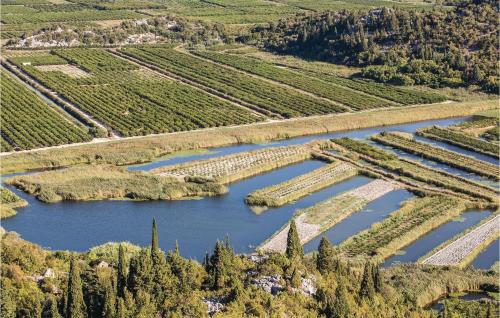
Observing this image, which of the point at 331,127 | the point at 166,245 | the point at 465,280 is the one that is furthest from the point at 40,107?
the point at 465,280

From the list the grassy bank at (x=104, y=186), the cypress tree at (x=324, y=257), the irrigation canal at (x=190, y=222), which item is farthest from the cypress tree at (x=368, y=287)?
the grassy bank at (x=104, y=186)

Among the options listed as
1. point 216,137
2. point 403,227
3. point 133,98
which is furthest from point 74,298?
point 133,98

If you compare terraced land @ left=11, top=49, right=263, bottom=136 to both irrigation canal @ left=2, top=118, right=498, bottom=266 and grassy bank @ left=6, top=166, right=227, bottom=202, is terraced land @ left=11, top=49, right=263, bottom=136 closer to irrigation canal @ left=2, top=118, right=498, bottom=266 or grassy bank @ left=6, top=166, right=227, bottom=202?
grassy bank @ left=6, top=166, right=227, bottom=202

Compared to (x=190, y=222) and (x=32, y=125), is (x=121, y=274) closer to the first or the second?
(x=190, y=222)

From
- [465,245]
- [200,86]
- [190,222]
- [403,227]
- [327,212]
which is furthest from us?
[200,86]

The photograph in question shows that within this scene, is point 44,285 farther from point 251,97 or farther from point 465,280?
point 251,97
